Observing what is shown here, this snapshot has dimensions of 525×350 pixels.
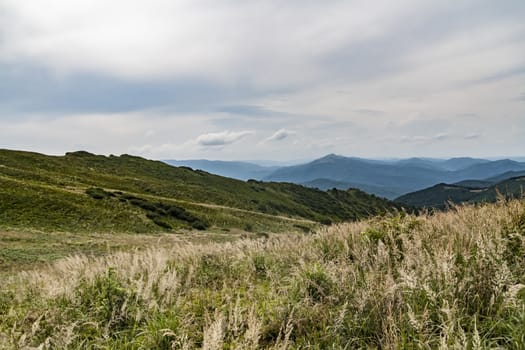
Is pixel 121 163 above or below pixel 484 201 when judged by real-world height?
above

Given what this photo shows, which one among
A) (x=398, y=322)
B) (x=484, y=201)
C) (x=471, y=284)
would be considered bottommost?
(x=398, y=322)

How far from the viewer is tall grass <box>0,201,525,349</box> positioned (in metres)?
3.42

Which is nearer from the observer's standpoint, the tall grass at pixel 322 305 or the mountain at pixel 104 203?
the tall grass at pixel 322 305

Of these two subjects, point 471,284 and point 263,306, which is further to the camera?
point 263,306

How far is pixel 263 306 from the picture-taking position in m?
4.68

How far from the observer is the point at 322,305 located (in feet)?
14.4

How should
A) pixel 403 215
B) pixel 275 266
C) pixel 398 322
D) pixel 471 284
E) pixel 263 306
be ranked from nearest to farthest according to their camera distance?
pixel 398 322
pixel 471 284
pixel 263 306
pixel 275 266
pixel 403 215

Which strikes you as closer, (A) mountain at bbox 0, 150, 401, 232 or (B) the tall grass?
(B) the tall grass

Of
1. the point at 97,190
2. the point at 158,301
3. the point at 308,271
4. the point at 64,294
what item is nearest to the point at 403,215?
the point at 308,271

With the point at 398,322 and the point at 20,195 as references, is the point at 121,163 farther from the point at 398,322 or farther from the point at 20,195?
the point at 398,322

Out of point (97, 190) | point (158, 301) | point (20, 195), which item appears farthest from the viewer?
point (97, 190)

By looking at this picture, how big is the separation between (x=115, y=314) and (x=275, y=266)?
129 inches

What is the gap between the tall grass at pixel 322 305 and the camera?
342 cm

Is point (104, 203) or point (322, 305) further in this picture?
point (104, 203)
